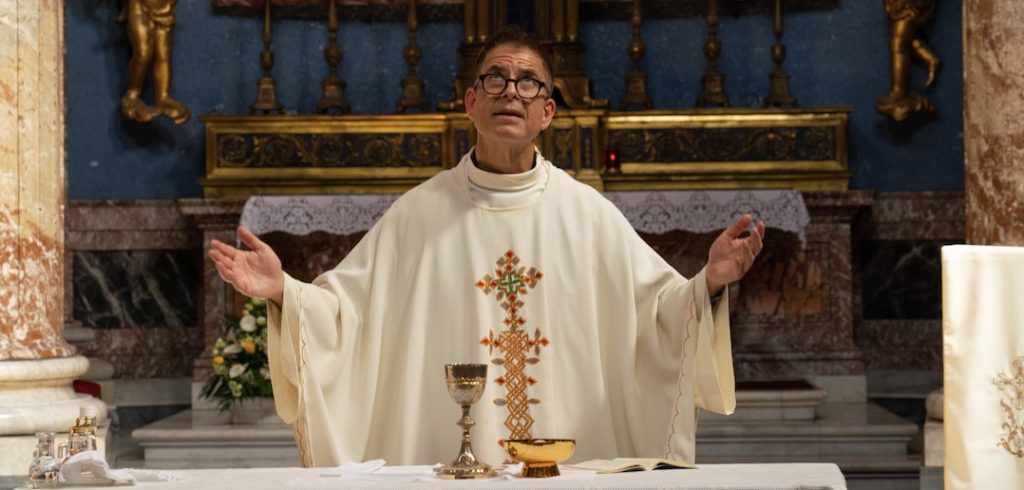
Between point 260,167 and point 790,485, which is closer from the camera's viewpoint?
point 790,485

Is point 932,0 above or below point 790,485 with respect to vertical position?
above

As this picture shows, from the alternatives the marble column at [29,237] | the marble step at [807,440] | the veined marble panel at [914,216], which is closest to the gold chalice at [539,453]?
the marble column at [29,237]

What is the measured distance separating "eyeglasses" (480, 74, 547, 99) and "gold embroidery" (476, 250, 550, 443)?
481mm

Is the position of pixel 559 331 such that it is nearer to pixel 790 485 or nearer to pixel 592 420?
pixel 592 420

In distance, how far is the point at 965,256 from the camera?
2789 millimetres

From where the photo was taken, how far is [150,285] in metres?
10.5

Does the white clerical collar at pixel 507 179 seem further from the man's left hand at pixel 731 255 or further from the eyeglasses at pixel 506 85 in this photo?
the man's left hand at pixel 731 255

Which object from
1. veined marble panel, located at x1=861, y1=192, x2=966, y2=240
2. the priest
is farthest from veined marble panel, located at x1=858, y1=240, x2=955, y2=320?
the priest

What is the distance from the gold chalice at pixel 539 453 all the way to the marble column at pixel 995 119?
3109mm

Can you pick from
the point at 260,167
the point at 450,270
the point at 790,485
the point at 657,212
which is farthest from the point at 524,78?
the point at 260,167

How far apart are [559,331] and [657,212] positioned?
4993mm

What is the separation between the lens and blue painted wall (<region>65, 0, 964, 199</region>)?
408 inches

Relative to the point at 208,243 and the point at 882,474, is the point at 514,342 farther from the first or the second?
the point at 208,243

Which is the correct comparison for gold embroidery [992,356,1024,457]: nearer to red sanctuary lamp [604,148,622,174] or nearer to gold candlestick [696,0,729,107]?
red sanctuary lamp [604,148,622,174]
